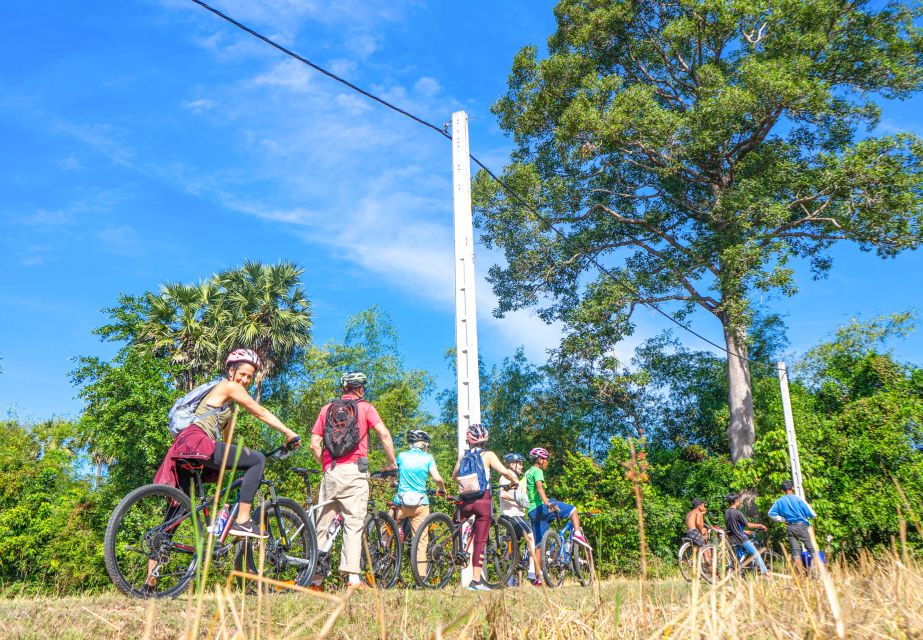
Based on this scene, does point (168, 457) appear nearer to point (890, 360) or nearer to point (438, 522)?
point (438, 522)

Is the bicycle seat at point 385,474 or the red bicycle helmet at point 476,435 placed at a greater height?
the red bicycle helmet at point 476,435

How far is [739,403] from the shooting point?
71.9 ft

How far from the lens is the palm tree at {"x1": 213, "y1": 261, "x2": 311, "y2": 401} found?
2906cm

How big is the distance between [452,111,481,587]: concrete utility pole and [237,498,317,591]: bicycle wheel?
2.59 metres

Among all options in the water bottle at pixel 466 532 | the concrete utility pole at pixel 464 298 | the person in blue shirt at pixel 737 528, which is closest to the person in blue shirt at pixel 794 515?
the person in blue shirt at pixel 737 528

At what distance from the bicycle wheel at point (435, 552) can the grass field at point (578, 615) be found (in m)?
3.05

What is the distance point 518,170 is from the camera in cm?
2214

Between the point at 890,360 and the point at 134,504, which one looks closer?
the point at 134,504

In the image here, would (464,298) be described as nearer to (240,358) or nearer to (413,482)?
(413,482)

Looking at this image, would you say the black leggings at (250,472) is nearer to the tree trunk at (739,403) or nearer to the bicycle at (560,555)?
the bicycle at (560,555)

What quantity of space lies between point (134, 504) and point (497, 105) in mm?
21862

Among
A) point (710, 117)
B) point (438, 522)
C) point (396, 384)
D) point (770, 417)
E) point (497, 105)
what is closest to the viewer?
point (438, 522)

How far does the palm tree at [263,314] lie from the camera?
29062 millimetres

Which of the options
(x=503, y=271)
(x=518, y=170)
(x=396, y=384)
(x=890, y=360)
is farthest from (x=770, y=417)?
(x=396, y=384)
